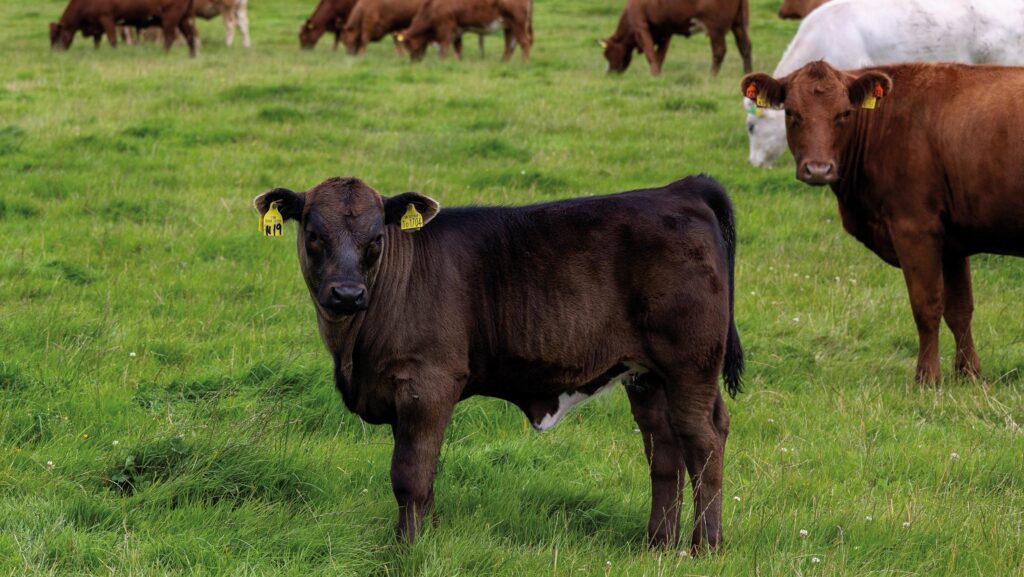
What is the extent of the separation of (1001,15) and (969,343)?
6325mm

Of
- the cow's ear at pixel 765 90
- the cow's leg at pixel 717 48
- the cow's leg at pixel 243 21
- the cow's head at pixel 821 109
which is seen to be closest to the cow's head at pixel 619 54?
the cow's leg at pixel 717 48

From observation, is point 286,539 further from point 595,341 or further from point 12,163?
point 12,163

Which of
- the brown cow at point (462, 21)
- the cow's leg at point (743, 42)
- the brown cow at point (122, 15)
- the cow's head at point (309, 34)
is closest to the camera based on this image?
the cow's leg at point (743, 42)

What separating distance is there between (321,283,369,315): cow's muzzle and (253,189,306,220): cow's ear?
1.57 feet

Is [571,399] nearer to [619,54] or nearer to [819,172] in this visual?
[819,172]

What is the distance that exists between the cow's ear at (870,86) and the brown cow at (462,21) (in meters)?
16.6

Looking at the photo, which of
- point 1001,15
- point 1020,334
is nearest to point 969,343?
point 1020,334

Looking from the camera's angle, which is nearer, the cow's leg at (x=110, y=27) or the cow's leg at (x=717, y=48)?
the cow's leg at (x=717, y=48)

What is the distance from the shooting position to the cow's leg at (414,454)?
14.0 feet

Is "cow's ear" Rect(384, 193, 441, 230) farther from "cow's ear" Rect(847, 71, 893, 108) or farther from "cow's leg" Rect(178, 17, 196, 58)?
"cow's leg" Rect(178, 17, 196, 58)

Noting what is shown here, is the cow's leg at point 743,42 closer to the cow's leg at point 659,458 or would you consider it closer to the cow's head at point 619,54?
the cow's head at point 619,54

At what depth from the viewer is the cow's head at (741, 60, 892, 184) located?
715 centimetres

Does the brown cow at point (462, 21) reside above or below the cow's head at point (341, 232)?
below

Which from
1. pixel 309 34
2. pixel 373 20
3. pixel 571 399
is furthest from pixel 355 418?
pixel 309 34
